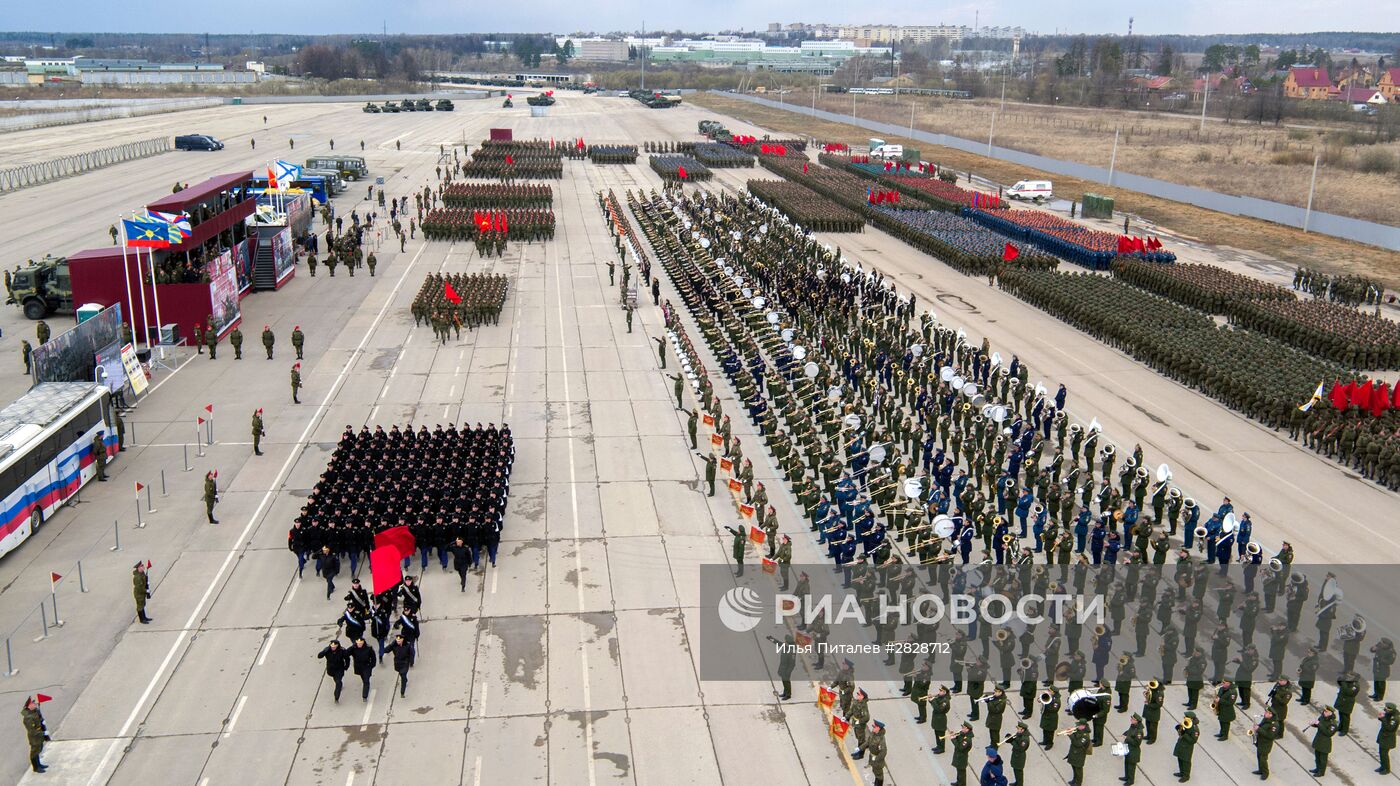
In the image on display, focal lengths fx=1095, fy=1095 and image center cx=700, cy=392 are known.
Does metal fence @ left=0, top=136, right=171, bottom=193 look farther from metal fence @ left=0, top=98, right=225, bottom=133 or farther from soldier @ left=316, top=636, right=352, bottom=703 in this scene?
soldier @ left=316, top=636, right=352, bottom=703

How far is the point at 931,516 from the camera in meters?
20.6

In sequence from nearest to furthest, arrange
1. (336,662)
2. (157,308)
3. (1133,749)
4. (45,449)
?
1. (1133,749)
2. (336,662)
3. (45,449)
4. (157,308)

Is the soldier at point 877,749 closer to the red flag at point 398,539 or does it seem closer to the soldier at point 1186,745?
the soldier at point 1186,745

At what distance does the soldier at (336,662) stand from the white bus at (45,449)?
837 centimetres

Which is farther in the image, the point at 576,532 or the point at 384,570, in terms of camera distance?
the point at 576,532

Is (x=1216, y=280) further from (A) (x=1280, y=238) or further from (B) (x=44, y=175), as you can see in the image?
(B) (x=44, y=175)

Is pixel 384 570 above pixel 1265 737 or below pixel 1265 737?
above

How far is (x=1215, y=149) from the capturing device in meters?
99.0

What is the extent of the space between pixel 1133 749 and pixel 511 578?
34.9 ft

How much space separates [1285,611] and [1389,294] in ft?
104

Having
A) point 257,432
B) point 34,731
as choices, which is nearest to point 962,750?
point 34,731

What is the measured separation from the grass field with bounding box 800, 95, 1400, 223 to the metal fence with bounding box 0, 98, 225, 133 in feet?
293

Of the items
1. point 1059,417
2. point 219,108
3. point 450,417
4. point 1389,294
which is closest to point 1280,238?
point 1389,294

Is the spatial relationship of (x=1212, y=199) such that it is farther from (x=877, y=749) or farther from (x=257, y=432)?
(x=877, y=749)
